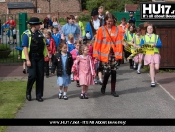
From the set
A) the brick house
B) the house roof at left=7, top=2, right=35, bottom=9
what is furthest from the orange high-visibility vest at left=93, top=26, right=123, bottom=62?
the brick house

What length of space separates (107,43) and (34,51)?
5.27 ft

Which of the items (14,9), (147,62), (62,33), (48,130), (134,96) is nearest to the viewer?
(48,130)

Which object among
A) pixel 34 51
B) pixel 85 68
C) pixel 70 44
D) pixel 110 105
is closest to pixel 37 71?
pixel 34 51

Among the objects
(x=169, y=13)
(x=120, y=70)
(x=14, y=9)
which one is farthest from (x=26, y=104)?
(x=14, y=9)

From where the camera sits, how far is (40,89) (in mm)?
9344

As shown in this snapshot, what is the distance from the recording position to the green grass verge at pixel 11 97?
802cm

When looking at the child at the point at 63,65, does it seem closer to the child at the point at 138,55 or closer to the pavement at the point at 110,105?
the pavement at the point at 110,105

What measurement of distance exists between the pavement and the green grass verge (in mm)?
149

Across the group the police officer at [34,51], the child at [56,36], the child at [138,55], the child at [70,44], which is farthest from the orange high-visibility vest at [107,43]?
the child at [56,36]

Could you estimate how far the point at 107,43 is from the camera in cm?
960

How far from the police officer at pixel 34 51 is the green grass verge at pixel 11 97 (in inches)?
15.5

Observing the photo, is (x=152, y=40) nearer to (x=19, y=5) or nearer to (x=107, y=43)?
(x=107, y=43)

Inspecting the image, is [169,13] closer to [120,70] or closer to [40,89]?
[120,70]

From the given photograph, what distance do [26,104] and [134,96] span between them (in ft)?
7.91
